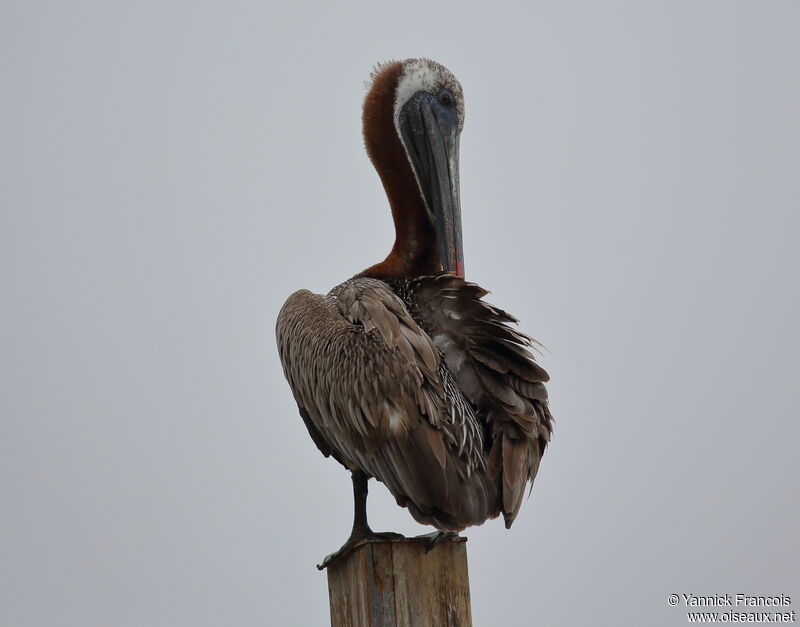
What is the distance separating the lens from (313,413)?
512cm

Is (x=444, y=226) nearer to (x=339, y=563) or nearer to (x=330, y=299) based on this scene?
(x=330, y=299)

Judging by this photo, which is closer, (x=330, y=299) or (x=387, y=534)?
(x=387, y=534)

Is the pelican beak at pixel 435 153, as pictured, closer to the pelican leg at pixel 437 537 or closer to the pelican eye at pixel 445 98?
the pelican eye at pixel 445 98

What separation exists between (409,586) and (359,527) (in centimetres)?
113

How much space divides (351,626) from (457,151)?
2.98 meters

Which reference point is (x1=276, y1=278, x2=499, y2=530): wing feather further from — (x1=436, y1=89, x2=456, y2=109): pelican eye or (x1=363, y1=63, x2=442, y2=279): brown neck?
(x1=436, y1=89, x2=456, y2=109): pelican eye

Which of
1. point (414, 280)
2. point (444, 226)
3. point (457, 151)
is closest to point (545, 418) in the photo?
point (414, 280)

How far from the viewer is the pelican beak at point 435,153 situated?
558 cm

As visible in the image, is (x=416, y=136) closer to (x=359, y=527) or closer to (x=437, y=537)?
(x=359, y=527)

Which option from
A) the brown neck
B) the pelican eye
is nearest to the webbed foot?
the brown neck

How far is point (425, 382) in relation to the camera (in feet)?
14.7

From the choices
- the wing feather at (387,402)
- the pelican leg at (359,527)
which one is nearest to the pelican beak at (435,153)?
the wing feather at (387,402)

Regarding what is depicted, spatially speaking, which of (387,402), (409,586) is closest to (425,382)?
(387,402)

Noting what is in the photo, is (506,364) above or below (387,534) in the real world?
above
